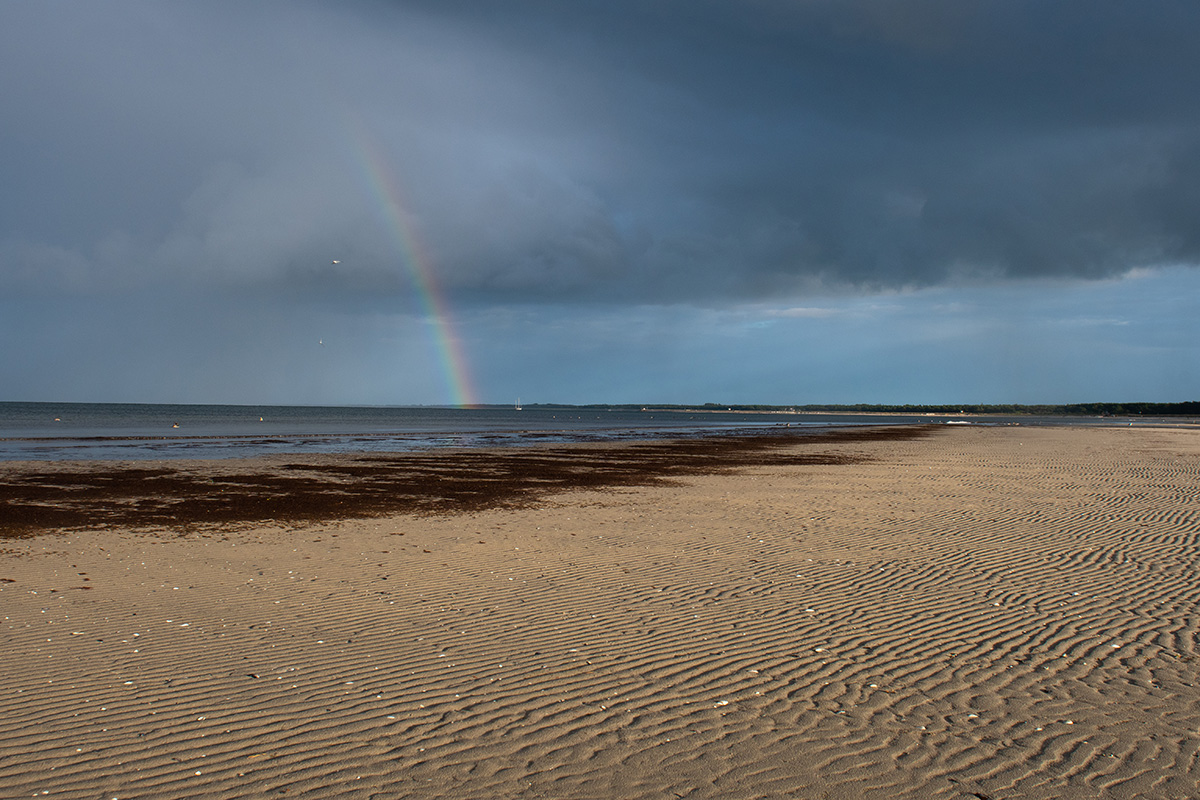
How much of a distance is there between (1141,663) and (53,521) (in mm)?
18138

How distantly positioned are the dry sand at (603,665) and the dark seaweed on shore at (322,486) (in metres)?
2.68

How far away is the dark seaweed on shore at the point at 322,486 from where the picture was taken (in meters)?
16.4

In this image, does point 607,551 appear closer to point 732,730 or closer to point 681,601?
point 681,601

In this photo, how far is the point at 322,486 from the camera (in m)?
22.4

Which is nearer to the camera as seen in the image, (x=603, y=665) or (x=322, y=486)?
(x=603, y=665)

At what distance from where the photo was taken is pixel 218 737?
5219mm

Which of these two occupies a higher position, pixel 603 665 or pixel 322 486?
pixel 322 486

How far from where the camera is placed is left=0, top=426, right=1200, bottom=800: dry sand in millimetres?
4805

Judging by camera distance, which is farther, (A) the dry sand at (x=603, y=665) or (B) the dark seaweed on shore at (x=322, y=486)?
(B) the dark seaweed on shore at (x=322, y=486)

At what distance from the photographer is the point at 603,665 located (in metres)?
6.77

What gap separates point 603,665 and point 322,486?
698 inches

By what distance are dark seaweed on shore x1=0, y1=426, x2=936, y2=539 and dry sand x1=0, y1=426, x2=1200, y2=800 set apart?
2682 millimetres

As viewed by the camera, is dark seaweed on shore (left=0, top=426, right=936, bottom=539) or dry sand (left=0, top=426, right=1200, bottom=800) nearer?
dry sand (left=0, top=426, right=1200, bottom=800)

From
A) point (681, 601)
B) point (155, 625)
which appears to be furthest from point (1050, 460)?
point (155, 625)
